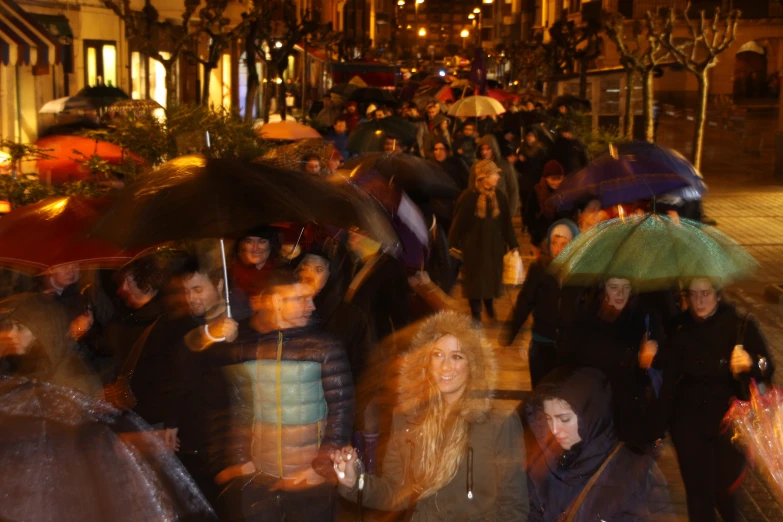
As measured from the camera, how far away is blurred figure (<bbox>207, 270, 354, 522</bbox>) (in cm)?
470

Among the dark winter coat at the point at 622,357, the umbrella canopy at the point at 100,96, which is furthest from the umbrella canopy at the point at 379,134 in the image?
the dark winter coat at the point at 622,357

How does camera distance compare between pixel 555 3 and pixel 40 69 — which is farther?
pixel 555 3

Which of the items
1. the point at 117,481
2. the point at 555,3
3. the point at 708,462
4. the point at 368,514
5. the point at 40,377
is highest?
Result: the point at 555,3

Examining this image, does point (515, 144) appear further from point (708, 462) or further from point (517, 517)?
point (517, 517)

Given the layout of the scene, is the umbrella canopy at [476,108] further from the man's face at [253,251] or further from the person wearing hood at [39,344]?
the person wearing hood at [39,344]

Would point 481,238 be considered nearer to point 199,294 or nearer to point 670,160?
point 670,160

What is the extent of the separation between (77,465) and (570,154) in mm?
12310

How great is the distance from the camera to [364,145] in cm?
1394

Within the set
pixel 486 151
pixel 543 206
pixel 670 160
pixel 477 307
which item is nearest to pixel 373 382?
pixel 670 160

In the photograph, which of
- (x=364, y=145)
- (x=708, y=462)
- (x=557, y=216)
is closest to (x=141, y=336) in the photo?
(x=708, y=462)

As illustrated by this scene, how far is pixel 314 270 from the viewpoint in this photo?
19.1 feet

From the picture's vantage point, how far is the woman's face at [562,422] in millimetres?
4539

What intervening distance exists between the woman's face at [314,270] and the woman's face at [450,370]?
150 centimetres

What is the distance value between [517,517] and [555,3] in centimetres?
A: 6850
